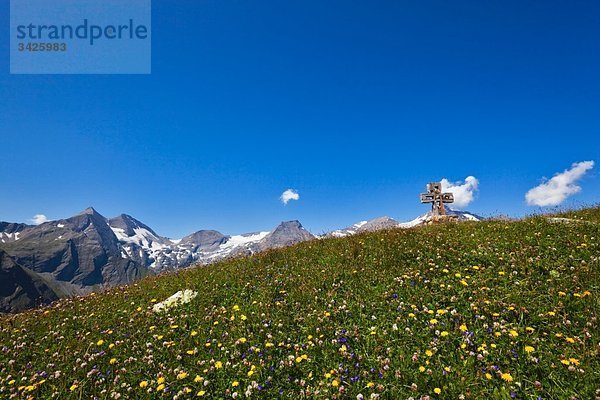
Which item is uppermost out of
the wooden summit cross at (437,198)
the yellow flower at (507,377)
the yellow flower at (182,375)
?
the wooden summit cross at (437,198)

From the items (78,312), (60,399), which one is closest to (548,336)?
(60,399)

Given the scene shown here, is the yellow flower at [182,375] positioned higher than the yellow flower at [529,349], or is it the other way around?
the yellow flower at [529,349]

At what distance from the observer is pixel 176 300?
9523 millimetres

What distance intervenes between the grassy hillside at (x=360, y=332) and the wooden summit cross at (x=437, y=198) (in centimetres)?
1153

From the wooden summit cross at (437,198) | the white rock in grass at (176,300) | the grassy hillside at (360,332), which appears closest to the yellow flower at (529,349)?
the grassy hillside at (360,332)

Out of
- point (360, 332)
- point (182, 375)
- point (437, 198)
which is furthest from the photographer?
point (437, 198)

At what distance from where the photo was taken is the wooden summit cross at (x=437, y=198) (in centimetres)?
2203

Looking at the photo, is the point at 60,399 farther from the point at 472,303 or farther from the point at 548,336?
the point at 548,336

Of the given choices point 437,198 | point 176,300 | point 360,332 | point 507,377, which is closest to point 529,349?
point 507,377

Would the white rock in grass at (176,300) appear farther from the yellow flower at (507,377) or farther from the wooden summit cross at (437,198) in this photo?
the wooden summit cross at (437,198)

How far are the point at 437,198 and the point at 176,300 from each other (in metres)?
18.5

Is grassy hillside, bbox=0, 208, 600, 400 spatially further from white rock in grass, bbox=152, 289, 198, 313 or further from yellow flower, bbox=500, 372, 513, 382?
white rock in grass, bbox=152, 289, 198, 313

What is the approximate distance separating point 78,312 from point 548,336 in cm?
1219

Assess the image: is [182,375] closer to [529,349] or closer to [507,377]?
[507,377]
